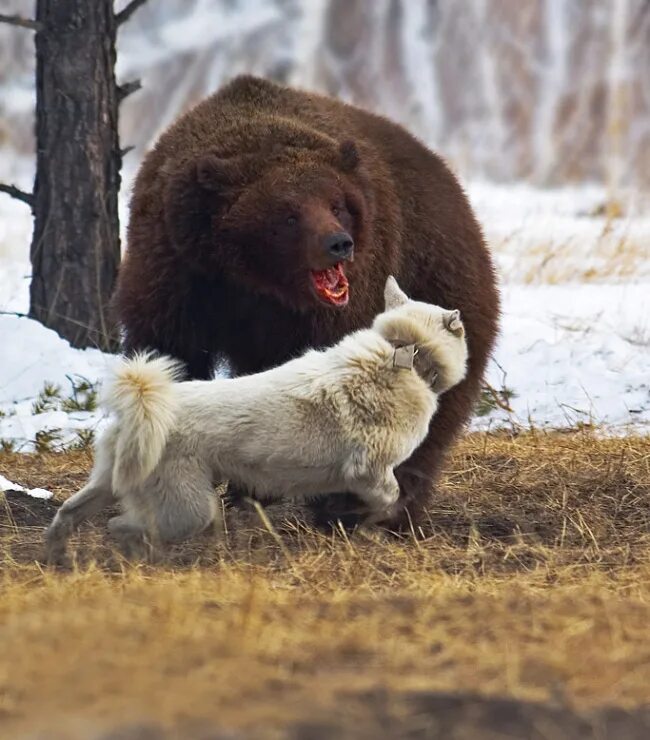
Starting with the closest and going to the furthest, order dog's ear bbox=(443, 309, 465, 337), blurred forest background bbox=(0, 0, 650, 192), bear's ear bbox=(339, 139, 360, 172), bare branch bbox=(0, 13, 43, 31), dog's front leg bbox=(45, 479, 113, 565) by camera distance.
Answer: dog's front leg bbox=(45, 479, 113, 565)
dog's ear bbox=(443, 309, 465, 337)
bear's ear bbox=(339, 139, 360, 172)
bare branch bbox=(0, 13, 43, 31)
blurred forest background bbox=(0, 0, 650, 192)

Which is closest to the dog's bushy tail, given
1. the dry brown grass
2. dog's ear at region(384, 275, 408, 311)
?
the dry brown grass

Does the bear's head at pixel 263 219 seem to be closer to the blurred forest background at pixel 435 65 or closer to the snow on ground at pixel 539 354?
the snow on ground at pixel 539 354

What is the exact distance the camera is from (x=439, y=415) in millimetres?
6316

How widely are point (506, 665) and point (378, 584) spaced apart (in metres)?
1.41

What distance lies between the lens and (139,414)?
15.2 feet

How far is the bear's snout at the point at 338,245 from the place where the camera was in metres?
5.52

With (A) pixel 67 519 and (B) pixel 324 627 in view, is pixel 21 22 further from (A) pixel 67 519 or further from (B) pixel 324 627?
(B) pixel 324 627

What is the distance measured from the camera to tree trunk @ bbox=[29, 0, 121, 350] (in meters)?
8.68

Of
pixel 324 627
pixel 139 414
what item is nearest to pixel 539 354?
pixel 139 414

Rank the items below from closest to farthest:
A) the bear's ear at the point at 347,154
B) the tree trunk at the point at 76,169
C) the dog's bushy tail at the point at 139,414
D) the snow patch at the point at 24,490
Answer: the dog's bushy tail at the point at 139,414 < the bear's ear at the point at 347,154 < the snow patch at the point at 24,490 < the tree trunk at the point at 76,169

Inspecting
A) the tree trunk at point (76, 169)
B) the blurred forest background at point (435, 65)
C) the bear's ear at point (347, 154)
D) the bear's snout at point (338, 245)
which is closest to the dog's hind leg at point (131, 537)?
the bear's snout at point (338, 245)

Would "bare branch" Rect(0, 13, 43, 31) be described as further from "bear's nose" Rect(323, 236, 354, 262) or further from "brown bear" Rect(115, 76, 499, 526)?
"bear's nose" Rect(323, 236, 354, 262)

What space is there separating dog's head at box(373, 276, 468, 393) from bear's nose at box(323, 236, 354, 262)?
1.30 feet

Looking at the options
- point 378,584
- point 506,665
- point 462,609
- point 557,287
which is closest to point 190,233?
point 378,584
